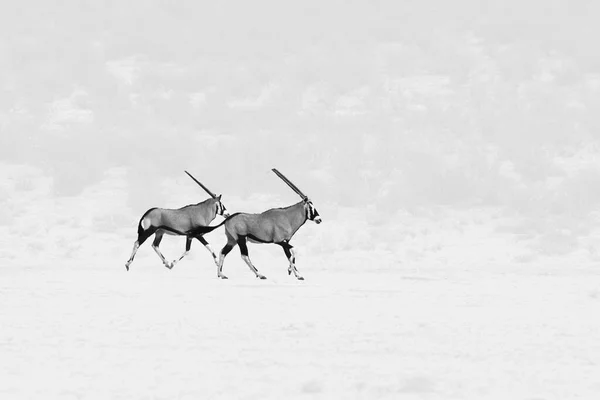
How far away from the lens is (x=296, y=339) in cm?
1053

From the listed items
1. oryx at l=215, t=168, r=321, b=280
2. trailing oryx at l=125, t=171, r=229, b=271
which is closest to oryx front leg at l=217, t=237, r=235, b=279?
oryx at l=215, t=168, r=321, b=280

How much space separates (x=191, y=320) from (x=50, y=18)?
50.8 m

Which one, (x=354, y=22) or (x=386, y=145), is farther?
(x=354, y=22)

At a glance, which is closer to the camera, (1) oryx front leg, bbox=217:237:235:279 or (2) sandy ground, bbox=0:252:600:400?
(2) sandy ground, bbox=0:252:600:400

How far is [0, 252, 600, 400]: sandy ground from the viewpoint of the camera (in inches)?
320

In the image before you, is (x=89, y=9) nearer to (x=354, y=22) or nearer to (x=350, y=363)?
(x=354, y=22)

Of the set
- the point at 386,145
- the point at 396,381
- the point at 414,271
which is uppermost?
the point at 386,145

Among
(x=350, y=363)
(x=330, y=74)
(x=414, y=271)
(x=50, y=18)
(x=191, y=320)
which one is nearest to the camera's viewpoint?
(x=350, y=363)

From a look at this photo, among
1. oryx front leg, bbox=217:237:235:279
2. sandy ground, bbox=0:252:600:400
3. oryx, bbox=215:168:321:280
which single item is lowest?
sandy ground, bbox=0:252:600:400

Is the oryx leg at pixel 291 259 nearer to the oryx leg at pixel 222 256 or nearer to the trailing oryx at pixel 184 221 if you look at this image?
the oryx leg at pixel 222 256

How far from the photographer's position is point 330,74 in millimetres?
51562

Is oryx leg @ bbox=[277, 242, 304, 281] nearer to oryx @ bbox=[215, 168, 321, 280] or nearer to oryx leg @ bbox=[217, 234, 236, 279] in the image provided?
oryx @ bbox=[215, 168, 321, 280]

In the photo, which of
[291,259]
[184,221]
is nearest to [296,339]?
[291,259]

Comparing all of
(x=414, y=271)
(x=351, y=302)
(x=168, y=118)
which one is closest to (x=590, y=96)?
(x=168, y=118)
